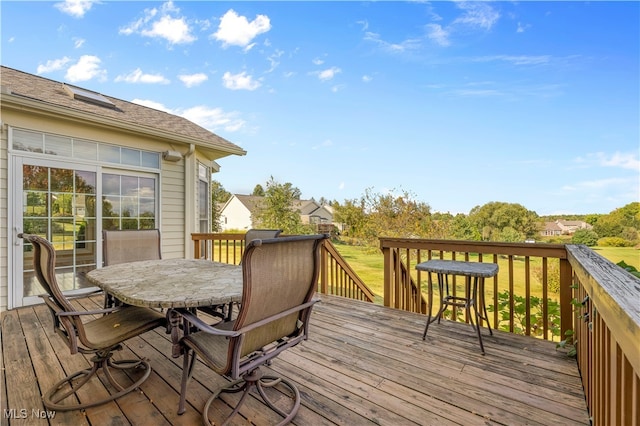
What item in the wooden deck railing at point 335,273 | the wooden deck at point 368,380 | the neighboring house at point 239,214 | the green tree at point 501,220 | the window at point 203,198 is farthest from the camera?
the neighboring house at point 239,214

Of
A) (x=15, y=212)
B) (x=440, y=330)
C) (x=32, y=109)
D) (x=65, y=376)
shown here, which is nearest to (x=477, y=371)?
(x=440, y=330)

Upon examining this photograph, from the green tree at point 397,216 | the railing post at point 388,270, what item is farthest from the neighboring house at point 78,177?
the green tree at point 397,216

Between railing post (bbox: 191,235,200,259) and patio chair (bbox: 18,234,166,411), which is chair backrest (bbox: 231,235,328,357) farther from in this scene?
railing post (bbox: 191,235,200,259)

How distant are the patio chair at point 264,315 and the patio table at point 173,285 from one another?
0.29 ft

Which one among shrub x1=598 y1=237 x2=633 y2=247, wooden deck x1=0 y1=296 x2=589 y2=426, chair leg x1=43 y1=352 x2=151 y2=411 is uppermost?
shrub x1=598 y1=237 x2=633 y2=247

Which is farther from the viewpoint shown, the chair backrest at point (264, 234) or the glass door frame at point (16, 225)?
the glass door frame at point (16, 225)

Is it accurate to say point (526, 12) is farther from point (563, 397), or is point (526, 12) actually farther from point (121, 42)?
point (121, 42)

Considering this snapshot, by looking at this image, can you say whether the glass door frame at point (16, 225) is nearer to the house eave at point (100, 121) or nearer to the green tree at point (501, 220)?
the house eave at point (100, 121)

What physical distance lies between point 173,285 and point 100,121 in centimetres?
363

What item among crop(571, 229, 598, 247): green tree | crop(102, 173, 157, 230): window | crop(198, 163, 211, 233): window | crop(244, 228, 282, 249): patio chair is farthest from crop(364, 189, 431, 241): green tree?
crop(102, 173, 157, 230): window

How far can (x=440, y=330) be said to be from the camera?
292 centimetres

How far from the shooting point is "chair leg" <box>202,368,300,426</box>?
1599 mm

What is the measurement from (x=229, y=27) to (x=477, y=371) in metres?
8.07

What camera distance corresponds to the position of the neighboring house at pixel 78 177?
11.8ft
